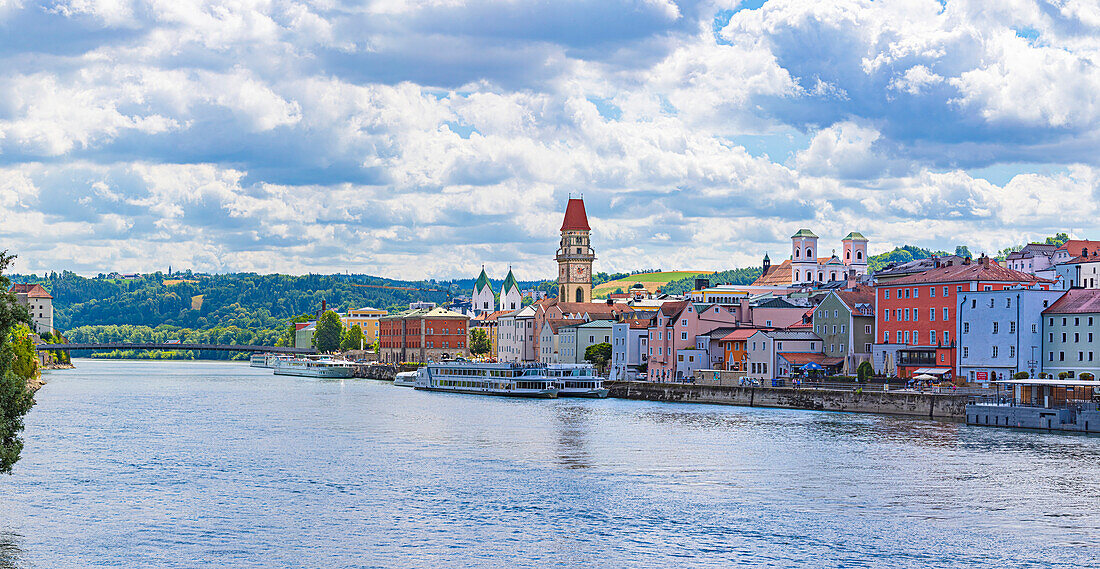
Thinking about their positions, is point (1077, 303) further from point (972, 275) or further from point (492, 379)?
point (492, 379)

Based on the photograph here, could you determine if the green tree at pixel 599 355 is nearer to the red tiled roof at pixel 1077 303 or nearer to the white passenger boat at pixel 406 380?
the white passenger boat at pixel 406 380

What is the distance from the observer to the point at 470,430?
7112 centimetres

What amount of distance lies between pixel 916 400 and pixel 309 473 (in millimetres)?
43339

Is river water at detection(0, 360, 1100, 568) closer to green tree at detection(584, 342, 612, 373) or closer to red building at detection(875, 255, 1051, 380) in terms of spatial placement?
→ red building at detection(875, 255, 1051, 380)

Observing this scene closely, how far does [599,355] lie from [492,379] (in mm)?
20150

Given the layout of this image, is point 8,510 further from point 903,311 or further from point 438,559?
point 903,311

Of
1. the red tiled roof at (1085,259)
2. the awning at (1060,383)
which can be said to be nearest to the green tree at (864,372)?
the awning at (1060,383)

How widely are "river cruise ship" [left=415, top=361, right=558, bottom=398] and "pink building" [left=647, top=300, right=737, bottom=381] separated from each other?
12.0 m

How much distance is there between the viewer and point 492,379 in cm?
11919

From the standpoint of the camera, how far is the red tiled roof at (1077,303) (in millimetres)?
84606

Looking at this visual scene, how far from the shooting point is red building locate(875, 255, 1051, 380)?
93500 mm

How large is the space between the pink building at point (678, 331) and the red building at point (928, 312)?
68.6 ft

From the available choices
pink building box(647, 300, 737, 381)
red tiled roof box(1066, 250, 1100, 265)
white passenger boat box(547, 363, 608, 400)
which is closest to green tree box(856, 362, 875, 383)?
white passenger boat box(547, 363, 608, 400)

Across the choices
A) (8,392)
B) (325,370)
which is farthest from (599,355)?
(8,392)
